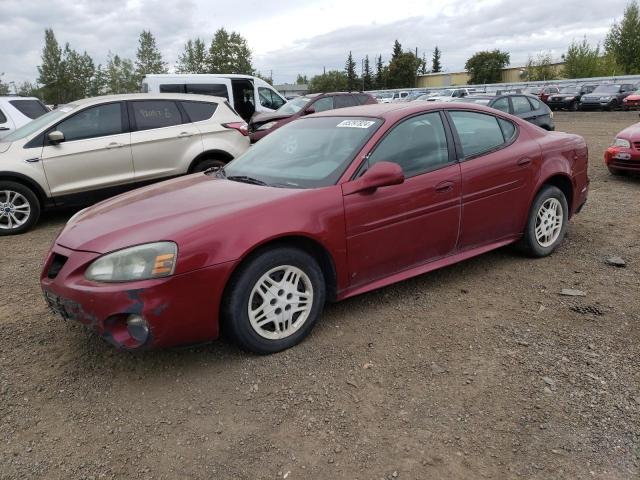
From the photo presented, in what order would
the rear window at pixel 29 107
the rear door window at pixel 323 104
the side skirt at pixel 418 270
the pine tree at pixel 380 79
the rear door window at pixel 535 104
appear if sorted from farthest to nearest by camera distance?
the pine tree at pixel 380 79
the rear door window at pixel 535 104
the rear door window at pixel 323 104
the rear window at pixel 29 107
the side skirt at pixel 418 270

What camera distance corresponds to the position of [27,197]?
648 centimetres

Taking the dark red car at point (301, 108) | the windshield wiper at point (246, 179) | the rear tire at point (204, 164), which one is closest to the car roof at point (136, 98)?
the rear tire at point (204, 164)

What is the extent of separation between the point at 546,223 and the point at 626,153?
4.29 meters

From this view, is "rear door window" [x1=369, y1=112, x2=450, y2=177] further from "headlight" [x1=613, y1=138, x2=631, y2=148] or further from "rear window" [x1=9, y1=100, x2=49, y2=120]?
"rear window" [x1=9, y1=100, x2=49, y2=120]

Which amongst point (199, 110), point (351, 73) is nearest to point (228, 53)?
point (351, 73)

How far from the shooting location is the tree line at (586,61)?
5228 cm

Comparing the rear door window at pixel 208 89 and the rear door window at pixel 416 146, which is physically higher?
the rear door window at pixel 208 89

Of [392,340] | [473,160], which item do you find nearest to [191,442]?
[392,340]

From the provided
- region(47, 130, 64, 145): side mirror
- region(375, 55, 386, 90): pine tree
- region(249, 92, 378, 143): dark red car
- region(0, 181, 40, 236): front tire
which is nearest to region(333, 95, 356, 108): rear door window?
region(249, 92, 378, 143): dark red car

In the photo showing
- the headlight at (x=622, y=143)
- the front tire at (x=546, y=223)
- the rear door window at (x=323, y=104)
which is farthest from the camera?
the rear door window at (x=323, y=104)

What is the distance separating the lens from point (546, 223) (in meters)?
4.69

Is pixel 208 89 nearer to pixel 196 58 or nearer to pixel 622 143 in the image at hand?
pixel 622 143

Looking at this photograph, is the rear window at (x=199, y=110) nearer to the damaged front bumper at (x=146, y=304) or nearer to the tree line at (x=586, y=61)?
the damaged front bumper at (x=146, y=304)

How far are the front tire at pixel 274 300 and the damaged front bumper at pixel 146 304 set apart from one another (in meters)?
0.11
